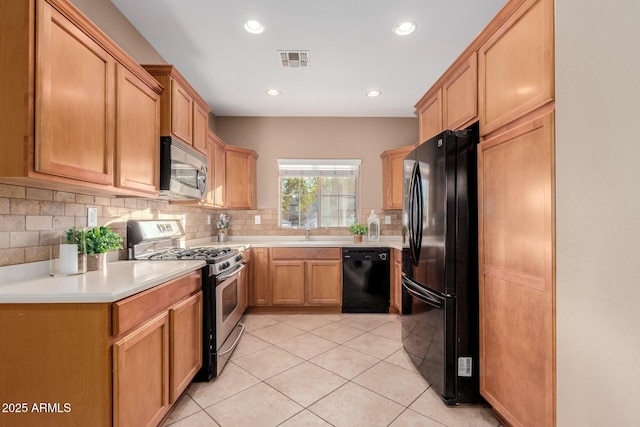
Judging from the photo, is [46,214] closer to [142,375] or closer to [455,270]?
[142,375]

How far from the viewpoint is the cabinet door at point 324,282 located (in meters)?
3.48

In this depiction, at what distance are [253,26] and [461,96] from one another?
1674 mm

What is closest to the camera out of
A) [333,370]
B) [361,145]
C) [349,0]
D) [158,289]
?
[158,289]

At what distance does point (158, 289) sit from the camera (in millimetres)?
1468

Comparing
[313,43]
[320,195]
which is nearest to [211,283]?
[313,43]

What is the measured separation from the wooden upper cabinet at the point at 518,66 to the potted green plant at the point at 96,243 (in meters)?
2.34

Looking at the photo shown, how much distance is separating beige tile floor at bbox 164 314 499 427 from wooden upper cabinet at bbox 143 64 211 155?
6.19 feet

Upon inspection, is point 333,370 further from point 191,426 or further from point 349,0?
point 349,0

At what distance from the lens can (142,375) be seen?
1.34m

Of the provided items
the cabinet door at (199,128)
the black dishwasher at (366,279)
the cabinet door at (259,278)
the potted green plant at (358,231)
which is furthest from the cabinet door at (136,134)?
the potted green plant at (358,231)

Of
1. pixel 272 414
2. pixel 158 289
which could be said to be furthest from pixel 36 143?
pixel 272 414

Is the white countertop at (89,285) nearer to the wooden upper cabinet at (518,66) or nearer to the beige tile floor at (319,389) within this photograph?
the beige tile floor at (319,389)

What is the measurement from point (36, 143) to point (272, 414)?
71.2 inches
